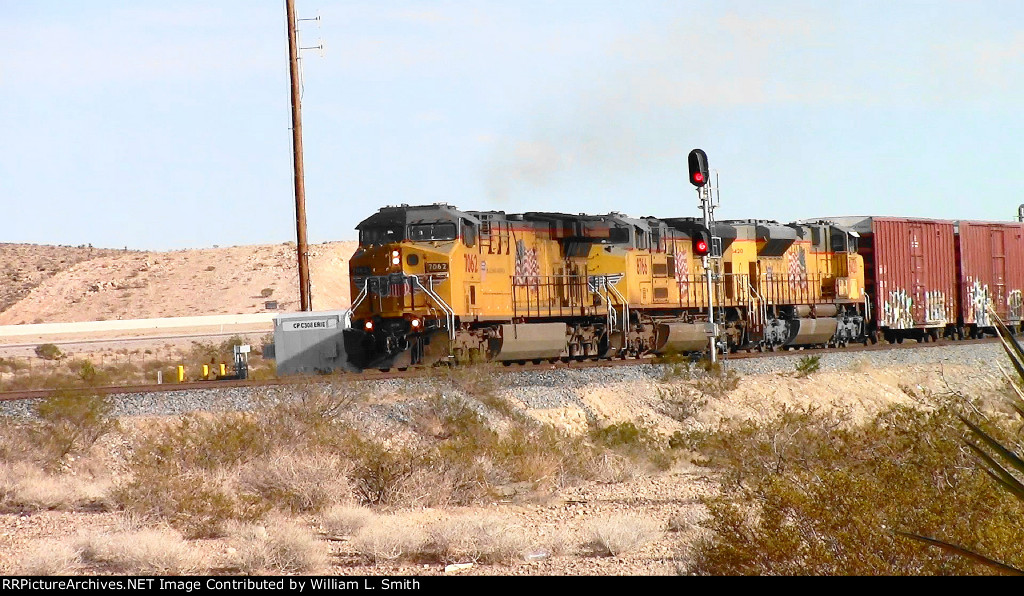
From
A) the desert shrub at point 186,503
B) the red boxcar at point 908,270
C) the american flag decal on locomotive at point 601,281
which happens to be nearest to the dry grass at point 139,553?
the desert shrub at point 186,503

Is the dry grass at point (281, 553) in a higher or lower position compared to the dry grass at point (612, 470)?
higher

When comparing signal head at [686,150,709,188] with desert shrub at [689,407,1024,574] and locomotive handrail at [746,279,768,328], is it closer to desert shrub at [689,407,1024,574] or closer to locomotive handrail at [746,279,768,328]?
desert shrub at [689,407,1024,574]

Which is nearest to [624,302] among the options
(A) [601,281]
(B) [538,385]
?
(A) [601,281]

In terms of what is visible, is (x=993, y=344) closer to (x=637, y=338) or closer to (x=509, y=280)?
(x=637, y=338)

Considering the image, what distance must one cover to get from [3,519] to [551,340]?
13172 mm

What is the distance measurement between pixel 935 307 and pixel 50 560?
3002 centimetres

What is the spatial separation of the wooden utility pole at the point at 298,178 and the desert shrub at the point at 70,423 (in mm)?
7895

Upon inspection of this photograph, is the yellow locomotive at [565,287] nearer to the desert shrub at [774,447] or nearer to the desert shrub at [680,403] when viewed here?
the desert shrub at [680,403]

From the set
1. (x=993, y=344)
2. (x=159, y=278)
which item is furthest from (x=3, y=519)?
(x=159, y=278)

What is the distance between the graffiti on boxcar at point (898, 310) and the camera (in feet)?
107

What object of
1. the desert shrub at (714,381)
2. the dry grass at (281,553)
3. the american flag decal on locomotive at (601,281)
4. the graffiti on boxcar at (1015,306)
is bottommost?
the dry grass at (281,553)

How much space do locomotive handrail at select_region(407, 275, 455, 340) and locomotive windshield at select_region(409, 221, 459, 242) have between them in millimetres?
838

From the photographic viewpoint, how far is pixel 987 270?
35938mm

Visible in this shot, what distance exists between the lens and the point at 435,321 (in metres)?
21.9
